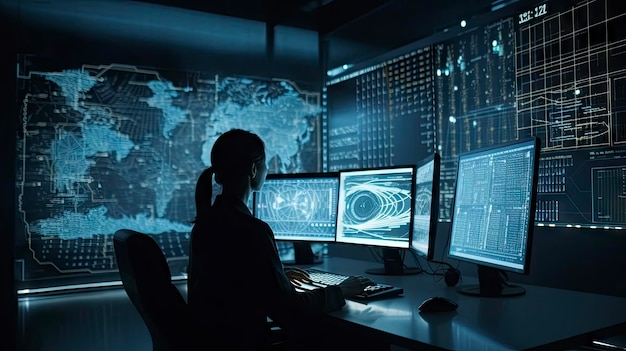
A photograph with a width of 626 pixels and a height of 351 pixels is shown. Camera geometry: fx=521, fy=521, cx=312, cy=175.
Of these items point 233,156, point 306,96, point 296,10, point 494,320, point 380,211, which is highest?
A: point 296,10

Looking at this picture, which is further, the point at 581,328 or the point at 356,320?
the point at 356,320

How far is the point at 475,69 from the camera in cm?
238

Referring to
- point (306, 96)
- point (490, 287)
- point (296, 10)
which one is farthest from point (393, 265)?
point (296, 10)

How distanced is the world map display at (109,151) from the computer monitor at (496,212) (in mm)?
1604

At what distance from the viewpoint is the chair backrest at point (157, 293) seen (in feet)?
4.63

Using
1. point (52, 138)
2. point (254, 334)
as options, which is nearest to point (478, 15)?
point (254, 334)

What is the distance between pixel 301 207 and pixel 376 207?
20.5 inches

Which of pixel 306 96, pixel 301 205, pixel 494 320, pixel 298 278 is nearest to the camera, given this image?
pixel 494 320

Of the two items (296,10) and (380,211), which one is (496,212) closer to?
(380,211)

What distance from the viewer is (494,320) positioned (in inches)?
54.9

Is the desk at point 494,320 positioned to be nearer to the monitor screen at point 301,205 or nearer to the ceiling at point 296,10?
the monitor screen at point 301,205

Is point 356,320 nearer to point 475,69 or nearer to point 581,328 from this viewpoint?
point 581,328

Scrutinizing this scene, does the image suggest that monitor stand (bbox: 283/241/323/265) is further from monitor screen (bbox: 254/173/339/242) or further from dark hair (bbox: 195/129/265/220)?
dark hair (bbox: 195/129/265/220)

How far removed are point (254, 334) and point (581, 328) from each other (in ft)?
2.82
